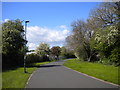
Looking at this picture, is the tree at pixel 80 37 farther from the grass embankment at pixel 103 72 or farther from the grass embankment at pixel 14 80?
the grass embankment at pixel 14 80

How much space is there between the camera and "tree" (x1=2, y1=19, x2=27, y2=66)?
100 ft

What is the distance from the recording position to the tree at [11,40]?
30.5 meters

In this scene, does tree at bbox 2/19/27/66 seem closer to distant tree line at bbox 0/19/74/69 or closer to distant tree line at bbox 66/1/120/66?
distant tree line at bbox 0/19/74/69

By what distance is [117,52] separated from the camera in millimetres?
27391

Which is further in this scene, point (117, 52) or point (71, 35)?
point (71, 35)

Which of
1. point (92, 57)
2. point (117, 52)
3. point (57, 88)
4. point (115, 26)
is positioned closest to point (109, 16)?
point (115, 26)

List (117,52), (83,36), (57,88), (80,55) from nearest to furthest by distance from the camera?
1. (57,88)
2. (117,52)
3. (83,36)
4. (80,55)

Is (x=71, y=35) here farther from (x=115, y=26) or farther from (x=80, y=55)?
(x=115, y=26)

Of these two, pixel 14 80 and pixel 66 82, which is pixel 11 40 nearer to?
pixel 14 80

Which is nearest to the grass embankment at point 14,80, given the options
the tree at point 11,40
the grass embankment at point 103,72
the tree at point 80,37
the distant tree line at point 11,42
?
the grass embankment at point 103,72

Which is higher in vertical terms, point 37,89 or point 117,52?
point 117,52

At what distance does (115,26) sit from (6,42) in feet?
57.5

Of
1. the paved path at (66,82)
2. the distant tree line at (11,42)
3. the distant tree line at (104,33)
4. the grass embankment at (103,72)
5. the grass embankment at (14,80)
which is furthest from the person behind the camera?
the distant tree line at (11,42)

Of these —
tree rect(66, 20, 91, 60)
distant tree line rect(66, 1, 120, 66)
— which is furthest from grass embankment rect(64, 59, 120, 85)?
tree rect(66, 20, 91, 60)
